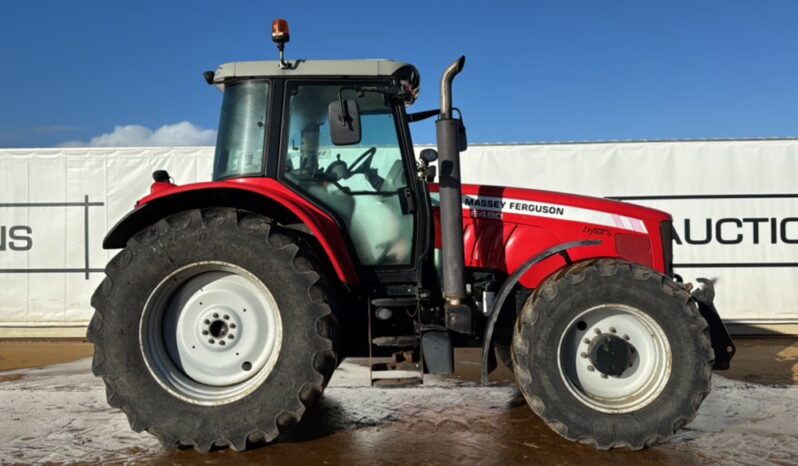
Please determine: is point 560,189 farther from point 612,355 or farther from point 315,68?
point 315,68

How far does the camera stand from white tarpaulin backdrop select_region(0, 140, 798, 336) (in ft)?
27.1

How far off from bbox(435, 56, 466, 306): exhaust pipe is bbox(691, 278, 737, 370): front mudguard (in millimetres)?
1473

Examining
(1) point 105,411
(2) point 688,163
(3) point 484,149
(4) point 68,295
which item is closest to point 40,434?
(1) point 105,411

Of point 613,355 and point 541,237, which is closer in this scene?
point 613,355

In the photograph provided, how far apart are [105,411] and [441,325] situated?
8.63 ft

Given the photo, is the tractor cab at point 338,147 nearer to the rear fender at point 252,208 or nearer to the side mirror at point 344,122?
the rear fender at point 252,208

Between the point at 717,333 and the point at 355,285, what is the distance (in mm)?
2273

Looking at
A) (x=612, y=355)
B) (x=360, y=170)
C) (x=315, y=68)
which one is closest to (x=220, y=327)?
(x=360, y=170)

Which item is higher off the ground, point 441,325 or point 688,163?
point 688,163

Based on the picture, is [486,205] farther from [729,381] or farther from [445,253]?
[729,381]

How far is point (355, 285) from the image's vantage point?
389 cm

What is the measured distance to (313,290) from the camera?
343 cm

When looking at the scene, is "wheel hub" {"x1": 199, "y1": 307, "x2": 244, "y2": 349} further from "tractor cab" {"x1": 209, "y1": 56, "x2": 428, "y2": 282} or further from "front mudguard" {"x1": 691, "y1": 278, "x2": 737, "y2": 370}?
"front mudguard" {"x1": 691, "y1": 278, "x2": 737, "y2": 370}

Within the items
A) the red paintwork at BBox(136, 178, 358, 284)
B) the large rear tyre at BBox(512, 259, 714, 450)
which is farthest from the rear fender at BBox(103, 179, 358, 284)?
the large rear tyre at BBox(512, 259, 714, 450)
